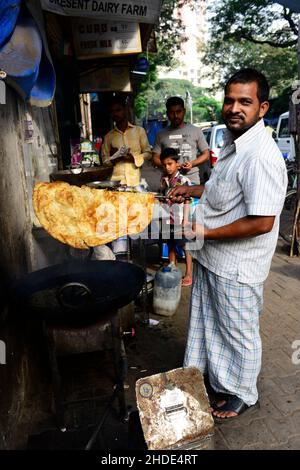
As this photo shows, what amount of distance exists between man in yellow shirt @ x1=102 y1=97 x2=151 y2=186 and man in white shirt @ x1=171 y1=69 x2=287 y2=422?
104 inches

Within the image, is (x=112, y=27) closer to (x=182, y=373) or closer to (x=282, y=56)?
(x=182, y=373)

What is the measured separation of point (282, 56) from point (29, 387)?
111ft

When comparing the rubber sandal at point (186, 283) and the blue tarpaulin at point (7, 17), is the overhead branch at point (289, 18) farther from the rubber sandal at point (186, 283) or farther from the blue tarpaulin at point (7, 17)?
the blue tarpaulin at point (7, 17)

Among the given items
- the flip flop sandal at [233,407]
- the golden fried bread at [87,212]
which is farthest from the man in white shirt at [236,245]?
the golden fried bread at [87,212]

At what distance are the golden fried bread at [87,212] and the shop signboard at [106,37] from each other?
147 inches

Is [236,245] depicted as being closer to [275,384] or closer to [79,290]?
[79,290]

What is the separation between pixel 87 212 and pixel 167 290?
6.66ft

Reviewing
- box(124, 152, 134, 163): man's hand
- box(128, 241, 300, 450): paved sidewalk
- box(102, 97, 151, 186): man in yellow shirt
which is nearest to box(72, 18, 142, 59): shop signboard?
box(102, 97, 151, 186): man in yellow shirt

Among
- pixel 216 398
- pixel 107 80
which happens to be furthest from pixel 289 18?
pixel 216 398

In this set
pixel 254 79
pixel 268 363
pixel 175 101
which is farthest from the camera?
pixel 175 101

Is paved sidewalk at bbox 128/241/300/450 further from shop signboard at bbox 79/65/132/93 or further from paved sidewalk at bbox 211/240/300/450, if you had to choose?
shop signboard at bbox 79/65/132/93

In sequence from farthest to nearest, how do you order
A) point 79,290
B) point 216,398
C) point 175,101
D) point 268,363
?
point 175,101, point 268,363, point 216,398, point 79,290

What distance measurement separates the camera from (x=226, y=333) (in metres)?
2.77
